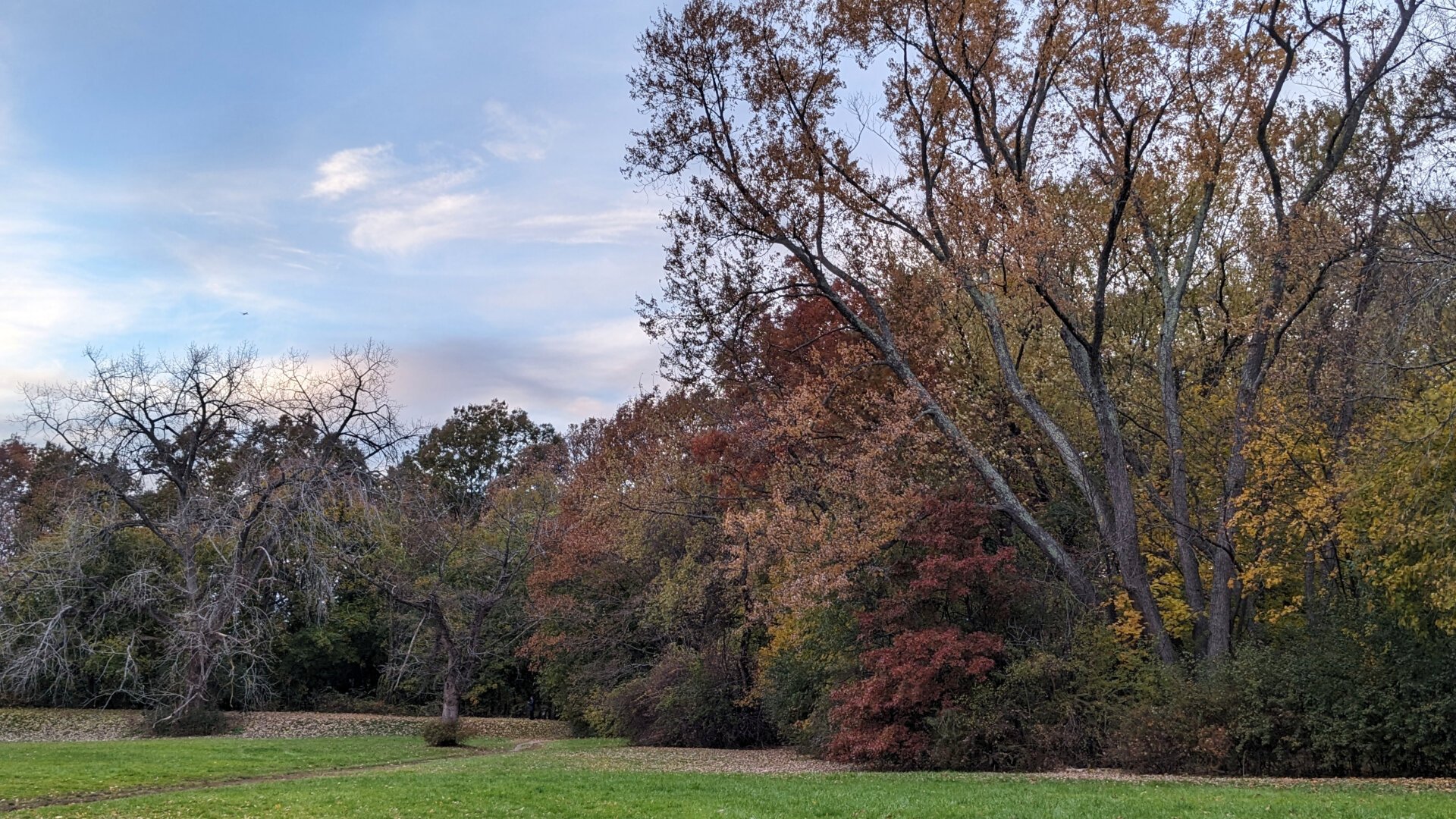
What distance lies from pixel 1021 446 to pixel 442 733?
16.4 m

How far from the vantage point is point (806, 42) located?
20359 millimetres

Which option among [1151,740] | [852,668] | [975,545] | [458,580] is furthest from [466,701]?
[1151,740]

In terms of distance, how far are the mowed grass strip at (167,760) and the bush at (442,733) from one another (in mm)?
267

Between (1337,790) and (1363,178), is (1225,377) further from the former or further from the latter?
(1337,790)

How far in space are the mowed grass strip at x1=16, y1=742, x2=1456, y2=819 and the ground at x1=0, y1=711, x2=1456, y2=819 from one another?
4 centimetres

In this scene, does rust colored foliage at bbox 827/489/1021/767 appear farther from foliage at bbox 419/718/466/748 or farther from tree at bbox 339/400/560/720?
tree at bbox 339/400/560/720

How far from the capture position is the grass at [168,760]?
1435 centimetres

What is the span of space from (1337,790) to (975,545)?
24.6ft

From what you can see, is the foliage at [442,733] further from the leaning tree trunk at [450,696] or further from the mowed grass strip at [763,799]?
the mowed grass strip at [763,799]

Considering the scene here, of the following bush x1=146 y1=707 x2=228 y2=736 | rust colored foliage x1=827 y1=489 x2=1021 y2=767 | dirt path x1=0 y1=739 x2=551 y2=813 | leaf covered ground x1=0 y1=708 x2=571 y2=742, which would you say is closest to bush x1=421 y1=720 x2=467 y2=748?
dirt path x1=0 y1=739 x2=551 y2=813

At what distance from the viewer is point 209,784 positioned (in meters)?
15.3

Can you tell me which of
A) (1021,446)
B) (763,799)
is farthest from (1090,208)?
(763,799)

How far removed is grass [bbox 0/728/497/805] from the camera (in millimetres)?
14352

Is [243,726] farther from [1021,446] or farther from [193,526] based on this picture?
[1021,446]
